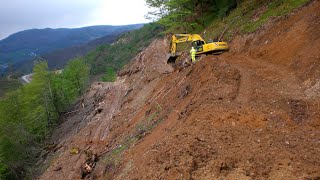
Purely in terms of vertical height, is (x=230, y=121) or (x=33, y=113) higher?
(x=230, y=121)

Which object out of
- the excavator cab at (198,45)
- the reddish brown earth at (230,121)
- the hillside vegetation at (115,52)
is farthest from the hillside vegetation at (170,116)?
the hillside vegetation at (115,52)

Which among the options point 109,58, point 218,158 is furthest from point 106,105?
point 109,58

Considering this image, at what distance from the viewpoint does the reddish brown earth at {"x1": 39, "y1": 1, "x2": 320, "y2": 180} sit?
11.0 meters

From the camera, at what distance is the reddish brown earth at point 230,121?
433 inches

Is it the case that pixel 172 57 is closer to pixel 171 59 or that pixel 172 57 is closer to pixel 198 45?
pixel 171 59

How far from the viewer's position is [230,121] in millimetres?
13109

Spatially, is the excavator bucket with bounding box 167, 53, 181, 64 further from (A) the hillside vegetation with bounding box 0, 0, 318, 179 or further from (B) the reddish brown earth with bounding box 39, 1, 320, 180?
(B) the reddish brown earth with bounding box 39, 1, 320, 180

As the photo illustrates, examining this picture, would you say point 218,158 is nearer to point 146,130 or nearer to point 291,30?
point 146,130

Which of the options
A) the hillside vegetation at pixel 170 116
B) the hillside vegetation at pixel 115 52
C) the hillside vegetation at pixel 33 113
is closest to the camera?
the hillside vegetation at pixel 170 116

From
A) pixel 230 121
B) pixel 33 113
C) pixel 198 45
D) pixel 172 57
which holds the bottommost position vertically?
pixel 33 113

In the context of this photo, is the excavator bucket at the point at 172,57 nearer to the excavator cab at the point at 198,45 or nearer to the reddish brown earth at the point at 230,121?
the reddish brown earth at the point at 230,121

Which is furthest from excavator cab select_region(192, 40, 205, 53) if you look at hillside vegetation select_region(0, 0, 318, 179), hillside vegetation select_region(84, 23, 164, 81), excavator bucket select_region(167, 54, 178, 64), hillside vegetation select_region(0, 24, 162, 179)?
hillside vegetation select_region(84, 23, 164, 81)

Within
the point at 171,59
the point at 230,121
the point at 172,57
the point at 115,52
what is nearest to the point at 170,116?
the point at 230,121

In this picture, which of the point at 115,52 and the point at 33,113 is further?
the point at 115,52
